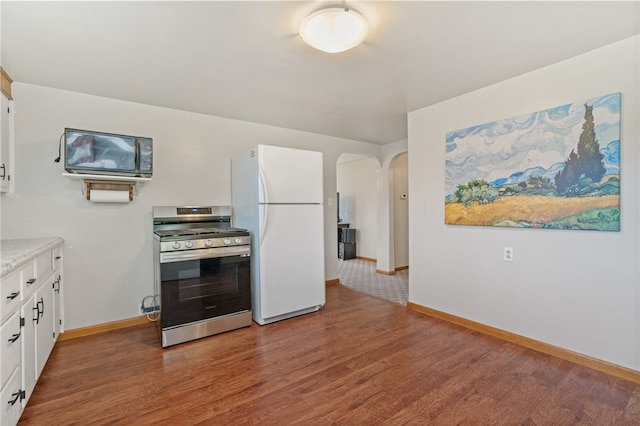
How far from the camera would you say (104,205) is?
9.40 ft

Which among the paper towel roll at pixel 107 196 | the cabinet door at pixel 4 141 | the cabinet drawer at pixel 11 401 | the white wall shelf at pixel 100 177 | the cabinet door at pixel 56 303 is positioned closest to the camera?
the cabinet drawer at pixel 11 401

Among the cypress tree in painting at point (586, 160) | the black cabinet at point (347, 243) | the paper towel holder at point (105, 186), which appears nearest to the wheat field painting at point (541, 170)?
the cypress tree in painting at point (586, 160)

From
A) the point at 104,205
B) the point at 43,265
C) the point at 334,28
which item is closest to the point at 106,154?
the point at 104,205

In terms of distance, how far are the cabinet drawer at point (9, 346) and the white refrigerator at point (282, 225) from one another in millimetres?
1739

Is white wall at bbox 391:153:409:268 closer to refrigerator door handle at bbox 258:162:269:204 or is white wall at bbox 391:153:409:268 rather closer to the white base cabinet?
refrigerator door handle at bbox 258:162:269:204

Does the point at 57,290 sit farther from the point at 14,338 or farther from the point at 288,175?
the point at 288,175

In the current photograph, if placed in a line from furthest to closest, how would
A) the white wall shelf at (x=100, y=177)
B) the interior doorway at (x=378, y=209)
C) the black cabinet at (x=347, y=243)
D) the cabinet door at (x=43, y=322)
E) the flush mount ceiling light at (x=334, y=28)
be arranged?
the black cabinet at (x=347, y=243), the interior doorway at (x=378, y=209), the white wall shelf at (x=100, y=177), the cabinet door at (x=43, y=322), the flush mount ceiling light at (x=334, y=28)

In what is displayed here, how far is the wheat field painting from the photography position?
208 centimetres

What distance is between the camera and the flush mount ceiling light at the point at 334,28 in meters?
1.62

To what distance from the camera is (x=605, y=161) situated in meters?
2.07

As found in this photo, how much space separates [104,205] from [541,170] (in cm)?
391

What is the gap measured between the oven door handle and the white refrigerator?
6.2 inches

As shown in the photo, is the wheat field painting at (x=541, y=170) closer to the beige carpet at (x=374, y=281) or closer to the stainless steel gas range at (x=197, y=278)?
the beige carpet at (x=374, y=281)

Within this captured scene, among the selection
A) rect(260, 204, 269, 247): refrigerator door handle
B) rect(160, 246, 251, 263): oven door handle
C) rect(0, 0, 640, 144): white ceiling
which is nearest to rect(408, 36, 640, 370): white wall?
rect(0, 0, 640, 144): white ceiling
